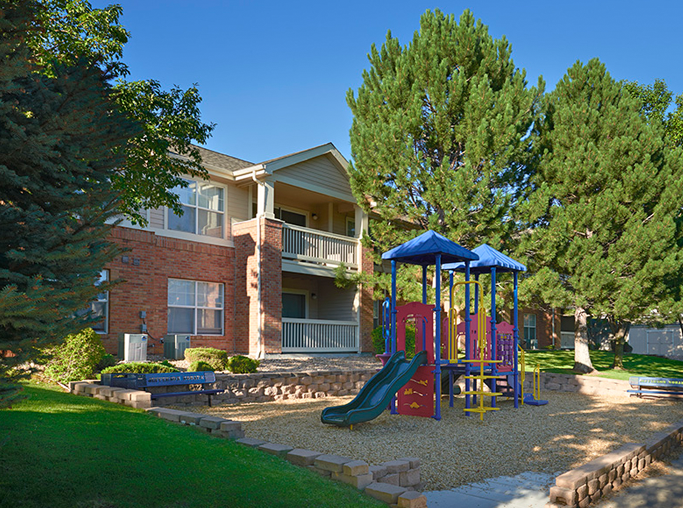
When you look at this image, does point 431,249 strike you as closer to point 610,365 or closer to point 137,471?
point 137,471

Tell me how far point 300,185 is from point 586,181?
32.0 feet

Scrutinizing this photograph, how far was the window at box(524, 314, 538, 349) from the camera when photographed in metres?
34.9

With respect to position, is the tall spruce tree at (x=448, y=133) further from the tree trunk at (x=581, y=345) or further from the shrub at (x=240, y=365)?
the shrub at (x=240, y=365)

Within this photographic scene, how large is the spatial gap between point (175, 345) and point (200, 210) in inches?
196

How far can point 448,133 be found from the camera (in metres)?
19.1

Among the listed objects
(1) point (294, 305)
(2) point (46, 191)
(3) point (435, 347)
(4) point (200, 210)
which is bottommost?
(3) point (435, 347)

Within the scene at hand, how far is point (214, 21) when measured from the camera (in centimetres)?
1527

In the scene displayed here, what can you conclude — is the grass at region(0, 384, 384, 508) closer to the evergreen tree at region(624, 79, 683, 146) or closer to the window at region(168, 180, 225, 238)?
the window at region(168, 180, 225, 238)

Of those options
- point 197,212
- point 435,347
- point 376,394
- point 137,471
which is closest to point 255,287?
point 197,212

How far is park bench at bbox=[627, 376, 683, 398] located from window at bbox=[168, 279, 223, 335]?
12757 mm

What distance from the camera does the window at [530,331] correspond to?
34875 mm

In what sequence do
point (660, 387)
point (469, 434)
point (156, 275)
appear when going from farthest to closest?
1. point (156, 275)
2. point (660, 387)
3. point (469, 434)

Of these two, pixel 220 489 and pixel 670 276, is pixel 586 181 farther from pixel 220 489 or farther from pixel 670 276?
pixel 220 489

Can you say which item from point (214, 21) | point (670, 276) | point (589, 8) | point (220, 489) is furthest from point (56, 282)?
point (670, 276)
